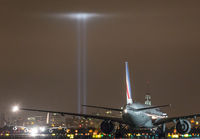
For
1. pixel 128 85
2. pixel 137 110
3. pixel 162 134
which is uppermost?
pixel 128 85

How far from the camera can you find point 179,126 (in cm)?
6531

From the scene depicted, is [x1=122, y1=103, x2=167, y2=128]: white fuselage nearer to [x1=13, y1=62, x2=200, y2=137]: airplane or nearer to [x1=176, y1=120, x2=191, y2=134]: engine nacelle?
[x1=13, y1=62, x2=200, y2=137]: airplane

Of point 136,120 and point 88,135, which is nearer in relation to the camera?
point 136,120

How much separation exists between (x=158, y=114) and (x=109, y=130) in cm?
1832

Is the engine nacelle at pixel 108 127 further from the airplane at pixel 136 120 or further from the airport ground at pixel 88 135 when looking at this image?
the airport ground at pixel 88 135

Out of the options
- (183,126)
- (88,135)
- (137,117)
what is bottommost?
(88,135)

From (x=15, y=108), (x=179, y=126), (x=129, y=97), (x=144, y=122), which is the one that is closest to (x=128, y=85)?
(x=129, y=97)

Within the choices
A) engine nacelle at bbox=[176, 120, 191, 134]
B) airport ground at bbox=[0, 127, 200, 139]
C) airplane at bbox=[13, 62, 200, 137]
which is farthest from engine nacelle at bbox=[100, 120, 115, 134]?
engine nacelle at bbox=[176, 120, 191, 134]

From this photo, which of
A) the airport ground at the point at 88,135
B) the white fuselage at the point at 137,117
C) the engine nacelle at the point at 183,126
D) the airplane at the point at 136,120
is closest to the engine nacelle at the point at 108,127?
the airplane at the point at 136,120

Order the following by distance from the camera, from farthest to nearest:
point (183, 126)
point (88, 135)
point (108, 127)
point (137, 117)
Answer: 1. point (88, 135)
2. point (108, 127)
3. point (137, 117)
4. point (183, 126)

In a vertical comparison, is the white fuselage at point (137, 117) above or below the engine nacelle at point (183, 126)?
above

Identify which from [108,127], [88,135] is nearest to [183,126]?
[108,127]

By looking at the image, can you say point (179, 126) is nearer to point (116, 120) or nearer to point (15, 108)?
point (116, 120)

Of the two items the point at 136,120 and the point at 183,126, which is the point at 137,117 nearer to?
the point at 136,120
